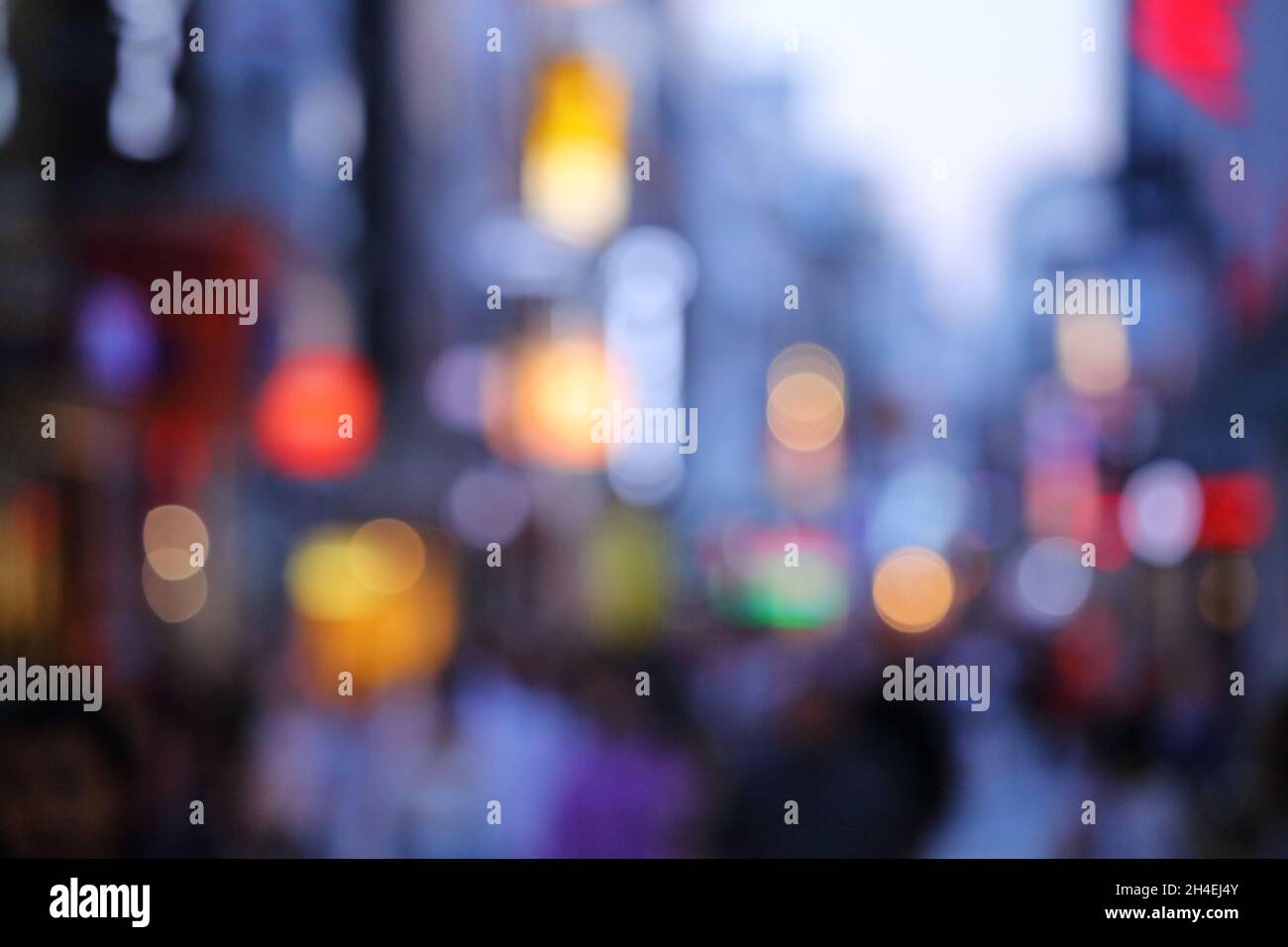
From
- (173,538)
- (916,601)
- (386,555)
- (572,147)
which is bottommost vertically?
(916,601)

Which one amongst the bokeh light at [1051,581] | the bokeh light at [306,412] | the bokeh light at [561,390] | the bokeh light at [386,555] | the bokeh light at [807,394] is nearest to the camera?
the bokeh light at [1051,581]

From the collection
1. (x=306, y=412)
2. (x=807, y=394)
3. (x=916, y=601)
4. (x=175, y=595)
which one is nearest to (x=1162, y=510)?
(x=916, y=601)

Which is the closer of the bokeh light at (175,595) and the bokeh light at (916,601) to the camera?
the bokeh light at (916,601)

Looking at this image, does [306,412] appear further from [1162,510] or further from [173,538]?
[1162,510]

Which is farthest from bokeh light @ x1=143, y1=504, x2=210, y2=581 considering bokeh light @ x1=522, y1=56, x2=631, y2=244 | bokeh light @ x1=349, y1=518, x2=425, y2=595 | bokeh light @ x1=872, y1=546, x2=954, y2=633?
bokeh light @ x1=872, y1=546, x2=954, y2=633

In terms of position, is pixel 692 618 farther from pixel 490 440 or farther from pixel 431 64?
pixel 431 64

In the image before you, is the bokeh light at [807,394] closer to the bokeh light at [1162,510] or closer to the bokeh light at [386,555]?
the bokeh light at [1162,510]

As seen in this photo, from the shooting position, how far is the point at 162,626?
486cm

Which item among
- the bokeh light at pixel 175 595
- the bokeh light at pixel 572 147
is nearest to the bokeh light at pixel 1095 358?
the bokeh light at pixel 572 147

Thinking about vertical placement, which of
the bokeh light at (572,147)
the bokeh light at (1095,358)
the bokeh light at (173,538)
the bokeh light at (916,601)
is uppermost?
the bokeh light at (572,147)

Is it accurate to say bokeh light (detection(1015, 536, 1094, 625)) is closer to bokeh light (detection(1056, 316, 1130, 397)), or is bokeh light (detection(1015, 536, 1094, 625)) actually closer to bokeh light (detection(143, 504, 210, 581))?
bokeh light (detection(1056, 316, 1130, 397))

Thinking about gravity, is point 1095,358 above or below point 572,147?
below

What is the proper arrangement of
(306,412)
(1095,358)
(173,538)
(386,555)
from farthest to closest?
(386,555)
(306,412)
(173,538)
(1095,358)
